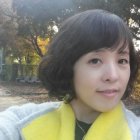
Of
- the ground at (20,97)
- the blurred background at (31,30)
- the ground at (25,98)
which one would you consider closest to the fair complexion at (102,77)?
the blurred background at (31,30)

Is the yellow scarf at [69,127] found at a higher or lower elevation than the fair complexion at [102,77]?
lower

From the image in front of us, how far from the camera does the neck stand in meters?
1.70

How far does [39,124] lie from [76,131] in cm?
16

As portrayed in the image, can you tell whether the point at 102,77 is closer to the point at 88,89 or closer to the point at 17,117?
the point at 88,89

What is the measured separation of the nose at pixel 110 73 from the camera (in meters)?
1.55

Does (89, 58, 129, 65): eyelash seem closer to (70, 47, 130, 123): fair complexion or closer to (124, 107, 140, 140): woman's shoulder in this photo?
(70, 47, 130, 123): fair complexion

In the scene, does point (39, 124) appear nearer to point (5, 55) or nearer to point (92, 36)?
point (92, 36)

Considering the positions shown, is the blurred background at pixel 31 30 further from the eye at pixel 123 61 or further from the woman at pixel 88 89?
the eye at pixel 123 61

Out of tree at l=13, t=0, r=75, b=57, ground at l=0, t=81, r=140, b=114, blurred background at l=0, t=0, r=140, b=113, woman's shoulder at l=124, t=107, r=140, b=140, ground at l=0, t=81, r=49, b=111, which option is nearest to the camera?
woman's shoulder at l=124, t=107, r=140, b=140

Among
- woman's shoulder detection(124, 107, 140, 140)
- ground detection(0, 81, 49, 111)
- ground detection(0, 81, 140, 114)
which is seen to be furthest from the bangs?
ground detection(0, 81, 49, 111)

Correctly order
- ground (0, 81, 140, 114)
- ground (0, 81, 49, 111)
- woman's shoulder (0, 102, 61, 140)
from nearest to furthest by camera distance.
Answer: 1. woman's shoulder (0, 102, 61, 140)
2. ground (0, 81, 140, 114)
3. ground (0, 81, 49, 111)

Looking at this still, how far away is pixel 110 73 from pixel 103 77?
3cm

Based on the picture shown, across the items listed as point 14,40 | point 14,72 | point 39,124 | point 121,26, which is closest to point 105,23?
point 121,26

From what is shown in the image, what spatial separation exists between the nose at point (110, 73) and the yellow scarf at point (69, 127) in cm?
15
